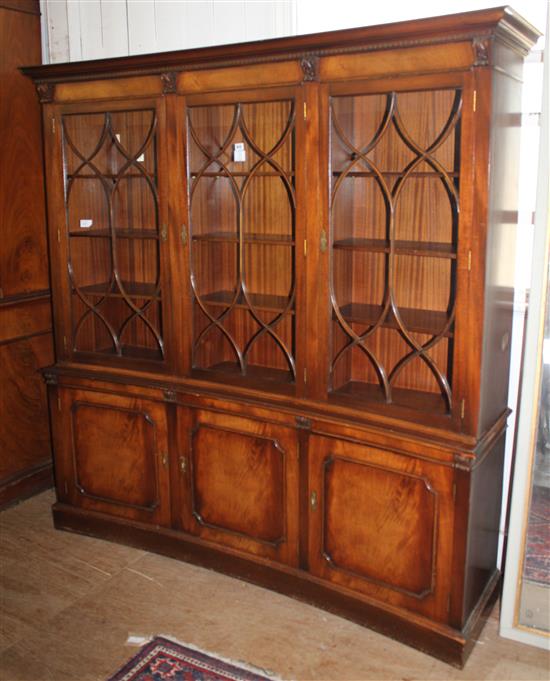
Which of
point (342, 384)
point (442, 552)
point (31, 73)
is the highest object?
point (31, 73)

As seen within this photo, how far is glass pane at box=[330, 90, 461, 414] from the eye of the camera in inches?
97.1

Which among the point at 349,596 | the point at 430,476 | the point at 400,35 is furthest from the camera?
the point at 349,596

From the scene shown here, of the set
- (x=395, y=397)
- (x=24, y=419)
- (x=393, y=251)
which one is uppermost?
(x=393, y=251)

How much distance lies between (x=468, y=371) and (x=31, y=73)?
6.90 ft

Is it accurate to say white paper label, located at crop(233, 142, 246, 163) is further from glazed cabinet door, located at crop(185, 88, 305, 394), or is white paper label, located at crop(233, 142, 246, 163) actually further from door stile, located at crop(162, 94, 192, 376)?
door stile, located at crop(162, 94, 192, 376)

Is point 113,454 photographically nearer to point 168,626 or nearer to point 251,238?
point 168,626

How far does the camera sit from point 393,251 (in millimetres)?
→ 2424

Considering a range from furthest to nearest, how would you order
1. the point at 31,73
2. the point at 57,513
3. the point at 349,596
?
the point at 57,513, the point at 31,73, the point at 349,596

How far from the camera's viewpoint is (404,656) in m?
2.53

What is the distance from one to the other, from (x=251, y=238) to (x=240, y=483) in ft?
3.13

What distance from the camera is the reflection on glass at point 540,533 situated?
2.46m

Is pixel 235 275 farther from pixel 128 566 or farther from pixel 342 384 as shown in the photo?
pixel 128 566

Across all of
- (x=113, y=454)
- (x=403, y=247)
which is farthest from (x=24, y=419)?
(x=403, y=247)

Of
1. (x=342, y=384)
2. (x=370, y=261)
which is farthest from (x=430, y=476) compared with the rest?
(x=370, y=261)
